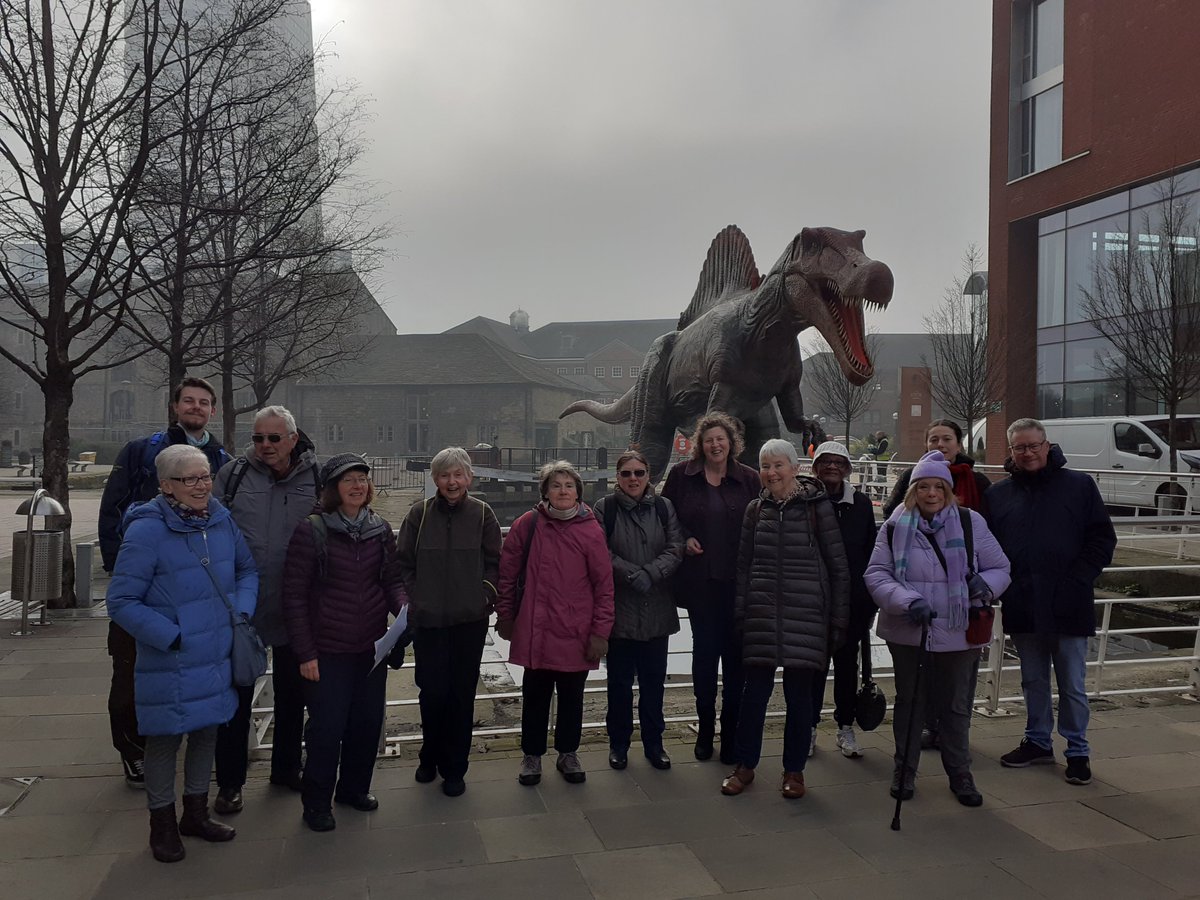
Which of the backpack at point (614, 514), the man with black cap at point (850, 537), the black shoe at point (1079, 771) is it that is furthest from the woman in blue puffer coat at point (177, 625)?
the black shoe at point (1079, 771)

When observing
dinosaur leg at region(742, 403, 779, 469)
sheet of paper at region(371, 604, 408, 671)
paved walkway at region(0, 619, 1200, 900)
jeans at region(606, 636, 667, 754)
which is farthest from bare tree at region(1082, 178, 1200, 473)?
sheet of paper at region(371, 604, 408, 671)

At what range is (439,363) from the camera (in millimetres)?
59125

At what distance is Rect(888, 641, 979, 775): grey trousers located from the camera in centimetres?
400

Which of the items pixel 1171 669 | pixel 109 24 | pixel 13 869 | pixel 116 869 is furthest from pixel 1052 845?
pixel 109 24

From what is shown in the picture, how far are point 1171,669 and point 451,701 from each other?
600 cm

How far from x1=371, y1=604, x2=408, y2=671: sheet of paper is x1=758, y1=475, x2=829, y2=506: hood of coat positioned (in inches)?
66.3

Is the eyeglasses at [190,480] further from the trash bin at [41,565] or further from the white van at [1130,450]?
the white van at [1130,450]

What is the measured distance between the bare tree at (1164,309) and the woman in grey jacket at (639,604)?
14961 millimetres

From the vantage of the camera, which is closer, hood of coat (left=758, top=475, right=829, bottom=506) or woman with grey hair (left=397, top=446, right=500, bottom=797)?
woman with grey hair (left=397, top=446, right=500, bottom=797)

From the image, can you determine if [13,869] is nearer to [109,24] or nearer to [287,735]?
[287,735]

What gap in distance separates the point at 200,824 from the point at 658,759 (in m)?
2.02

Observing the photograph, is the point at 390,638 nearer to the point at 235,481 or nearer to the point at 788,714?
the point at 235,481

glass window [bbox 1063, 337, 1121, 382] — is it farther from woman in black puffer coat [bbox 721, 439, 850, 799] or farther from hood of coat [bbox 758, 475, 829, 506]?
woman in black puffer coat [bbox 721, 439, 850, 799]

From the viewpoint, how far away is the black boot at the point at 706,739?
452 cm
